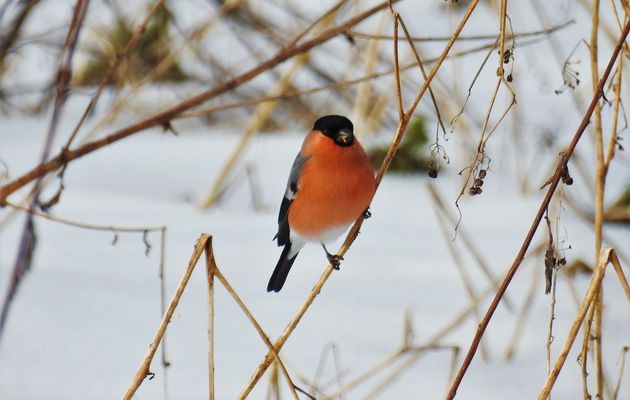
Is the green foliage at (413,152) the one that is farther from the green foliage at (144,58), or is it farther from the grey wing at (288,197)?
the grey wing at (288,197)

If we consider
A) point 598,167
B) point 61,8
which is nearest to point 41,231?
point 598,167

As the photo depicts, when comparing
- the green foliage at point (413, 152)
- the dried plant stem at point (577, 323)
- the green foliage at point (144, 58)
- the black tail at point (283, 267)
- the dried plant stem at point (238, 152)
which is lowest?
the dried plant stem at point (577, 323)

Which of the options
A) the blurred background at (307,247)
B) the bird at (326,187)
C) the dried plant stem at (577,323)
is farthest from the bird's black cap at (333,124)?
the dried plant stem at (577,323)

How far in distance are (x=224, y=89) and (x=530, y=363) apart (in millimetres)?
1156

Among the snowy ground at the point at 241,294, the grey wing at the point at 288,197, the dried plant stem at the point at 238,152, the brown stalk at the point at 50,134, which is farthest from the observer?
the dried plant stem at the point at 238,152

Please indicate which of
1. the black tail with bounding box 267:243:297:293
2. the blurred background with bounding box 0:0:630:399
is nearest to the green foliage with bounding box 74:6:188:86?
the blurred background with bounding box 0:0:630:399

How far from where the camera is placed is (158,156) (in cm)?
395

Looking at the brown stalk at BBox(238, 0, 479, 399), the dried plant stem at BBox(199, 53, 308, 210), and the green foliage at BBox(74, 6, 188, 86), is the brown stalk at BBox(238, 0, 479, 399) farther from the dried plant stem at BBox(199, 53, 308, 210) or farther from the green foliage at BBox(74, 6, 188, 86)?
the green foliage at BBox(74, 6, 188, 86)

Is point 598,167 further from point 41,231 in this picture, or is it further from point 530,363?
point 41,231

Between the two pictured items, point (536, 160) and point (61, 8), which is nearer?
point (536, 160)

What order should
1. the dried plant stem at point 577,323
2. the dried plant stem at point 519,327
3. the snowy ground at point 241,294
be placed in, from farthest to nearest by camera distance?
the dried plant stem at point 519,327 < the snowy ground at point 241,294 < the dried plant stem at point 577,323

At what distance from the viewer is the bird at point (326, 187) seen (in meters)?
1.67

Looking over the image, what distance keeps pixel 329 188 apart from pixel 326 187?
1 cm

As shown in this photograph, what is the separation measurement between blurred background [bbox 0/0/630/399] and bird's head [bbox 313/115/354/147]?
180 millimetres
